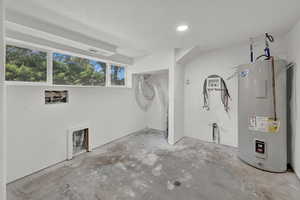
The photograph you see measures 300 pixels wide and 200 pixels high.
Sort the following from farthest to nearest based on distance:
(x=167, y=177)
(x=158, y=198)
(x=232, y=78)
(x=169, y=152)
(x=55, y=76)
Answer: (x=232, y=78) → (x=169, y=152) → (x=55, y=76) → (x=167, y=177) → (x=158, y=198)

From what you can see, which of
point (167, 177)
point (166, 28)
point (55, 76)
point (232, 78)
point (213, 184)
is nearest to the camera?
→ point (213, 184)

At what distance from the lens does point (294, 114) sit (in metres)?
2.04

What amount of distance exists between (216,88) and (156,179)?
245cm

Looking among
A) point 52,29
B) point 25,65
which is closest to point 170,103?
point 52,29

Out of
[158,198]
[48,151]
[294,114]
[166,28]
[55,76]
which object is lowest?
[158,198]

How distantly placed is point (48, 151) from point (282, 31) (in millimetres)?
4516

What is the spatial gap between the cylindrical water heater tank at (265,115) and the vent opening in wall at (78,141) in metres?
3.09

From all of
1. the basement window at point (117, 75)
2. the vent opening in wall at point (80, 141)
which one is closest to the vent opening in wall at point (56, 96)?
the vent opening in wall at point (80, 141)

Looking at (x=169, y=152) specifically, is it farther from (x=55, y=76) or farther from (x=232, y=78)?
(x=55, y=76)

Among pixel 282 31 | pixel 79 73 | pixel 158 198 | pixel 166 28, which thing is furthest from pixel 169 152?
pixel 282 31

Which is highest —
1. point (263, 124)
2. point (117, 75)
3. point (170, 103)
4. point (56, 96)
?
point (117, 75)

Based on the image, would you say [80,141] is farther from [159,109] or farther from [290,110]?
[290,110]

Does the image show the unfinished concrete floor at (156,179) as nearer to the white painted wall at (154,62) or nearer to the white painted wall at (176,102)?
the white painted wall at (176,102)

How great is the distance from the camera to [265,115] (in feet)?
6.93
